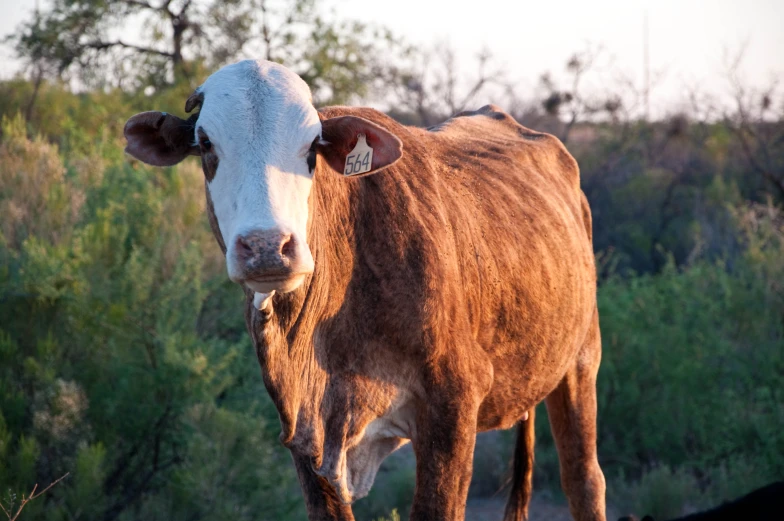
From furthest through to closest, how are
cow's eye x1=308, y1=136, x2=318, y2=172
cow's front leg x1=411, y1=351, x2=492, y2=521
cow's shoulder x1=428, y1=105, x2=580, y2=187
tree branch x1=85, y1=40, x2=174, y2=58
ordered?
tree branch x1=85, y1=40, x2=174, y2=58, cow's shoulder x1=428, y1=105, x2=580, y2=187, cow's front leg x1=411, y1=351, x2=492, y2=521, cow's eye x1=308, y1=136, x2=318, y2=172

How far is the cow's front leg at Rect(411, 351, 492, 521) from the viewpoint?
3.54 m

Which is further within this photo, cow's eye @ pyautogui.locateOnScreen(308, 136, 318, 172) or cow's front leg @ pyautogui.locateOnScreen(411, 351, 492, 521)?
cow's front leg @ pyautogui.locateOnScreen(411, 351, 492, 521)

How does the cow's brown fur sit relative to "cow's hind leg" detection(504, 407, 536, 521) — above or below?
above

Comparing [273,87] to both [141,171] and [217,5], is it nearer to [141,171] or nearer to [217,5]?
[141,171]

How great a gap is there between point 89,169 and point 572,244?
5.84 m

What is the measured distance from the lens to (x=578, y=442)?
16.5 feet

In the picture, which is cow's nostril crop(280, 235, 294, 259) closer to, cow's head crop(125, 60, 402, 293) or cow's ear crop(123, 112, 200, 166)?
cow's head crop(125, 60, 402, 293)

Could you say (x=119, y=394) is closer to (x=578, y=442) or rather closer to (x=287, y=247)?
(x=578, y=442)

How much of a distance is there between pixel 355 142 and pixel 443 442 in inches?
45.9

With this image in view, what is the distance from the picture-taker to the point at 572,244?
4.95 meters

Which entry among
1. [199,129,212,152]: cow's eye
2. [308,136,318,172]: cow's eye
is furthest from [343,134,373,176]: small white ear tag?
[199,129,212,152]: cow's eye

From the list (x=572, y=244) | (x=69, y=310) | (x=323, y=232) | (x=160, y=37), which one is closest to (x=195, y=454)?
(x=69, y=310)

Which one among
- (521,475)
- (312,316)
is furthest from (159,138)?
(521,475)

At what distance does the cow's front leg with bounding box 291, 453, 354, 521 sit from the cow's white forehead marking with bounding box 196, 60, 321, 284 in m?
1.20
